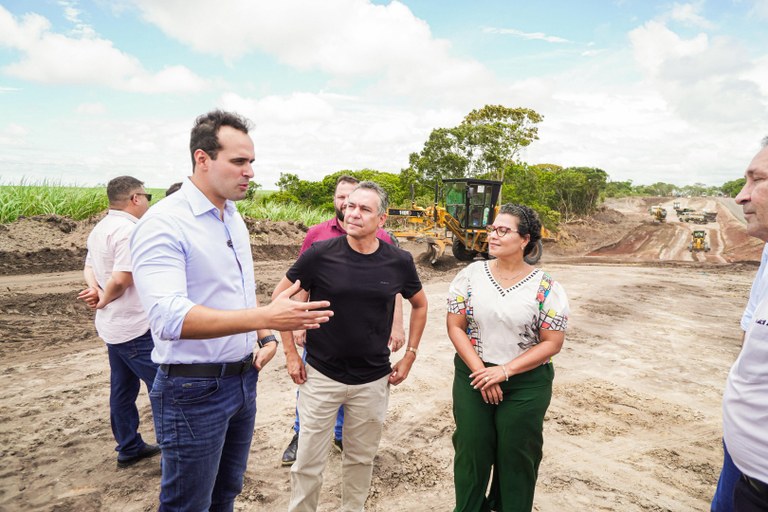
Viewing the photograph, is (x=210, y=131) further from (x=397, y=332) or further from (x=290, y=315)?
(x=397, y=332)

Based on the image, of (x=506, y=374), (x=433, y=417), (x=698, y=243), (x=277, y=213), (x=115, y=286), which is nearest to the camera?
(x=506, y=374)

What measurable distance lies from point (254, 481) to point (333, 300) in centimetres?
163

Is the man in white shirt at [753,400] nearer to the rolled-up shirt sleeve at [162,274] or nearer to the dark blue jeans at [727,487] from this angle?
the dark blue jeans at [727,487]

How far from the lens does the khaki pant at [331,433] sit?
2.37 metres

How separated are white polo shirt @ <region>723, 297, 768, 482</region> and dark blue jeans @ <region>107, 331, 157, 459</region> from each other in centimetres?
300

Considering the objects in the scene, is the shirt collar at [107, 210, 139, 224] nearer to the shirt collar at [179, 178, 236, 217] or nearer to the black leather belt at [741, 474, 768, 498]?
the shirt collar at [179, 178, 236, 217]

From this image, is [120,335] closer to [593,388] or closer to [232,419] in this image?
[232,419]

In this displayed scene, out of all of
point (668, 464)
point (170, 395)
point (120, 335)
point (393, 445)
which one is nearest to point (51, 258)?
point (120, 335)

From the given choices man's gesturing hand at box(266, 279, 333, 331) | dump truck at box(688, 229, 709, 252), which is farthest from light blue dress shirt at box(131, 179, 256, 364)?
dump truck at box(688, 229, 709, 252)

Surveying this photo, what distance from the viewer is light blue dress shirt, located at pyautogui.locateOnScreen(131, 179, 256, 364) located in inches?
60.2

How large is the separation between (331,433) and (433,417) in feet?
6.19

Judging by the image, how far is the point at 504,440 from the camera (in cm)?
235

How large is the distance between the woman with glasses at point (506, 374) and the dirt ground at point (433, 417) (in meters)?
0.70

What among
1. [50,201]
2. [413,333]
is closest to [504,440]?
[413,333]
